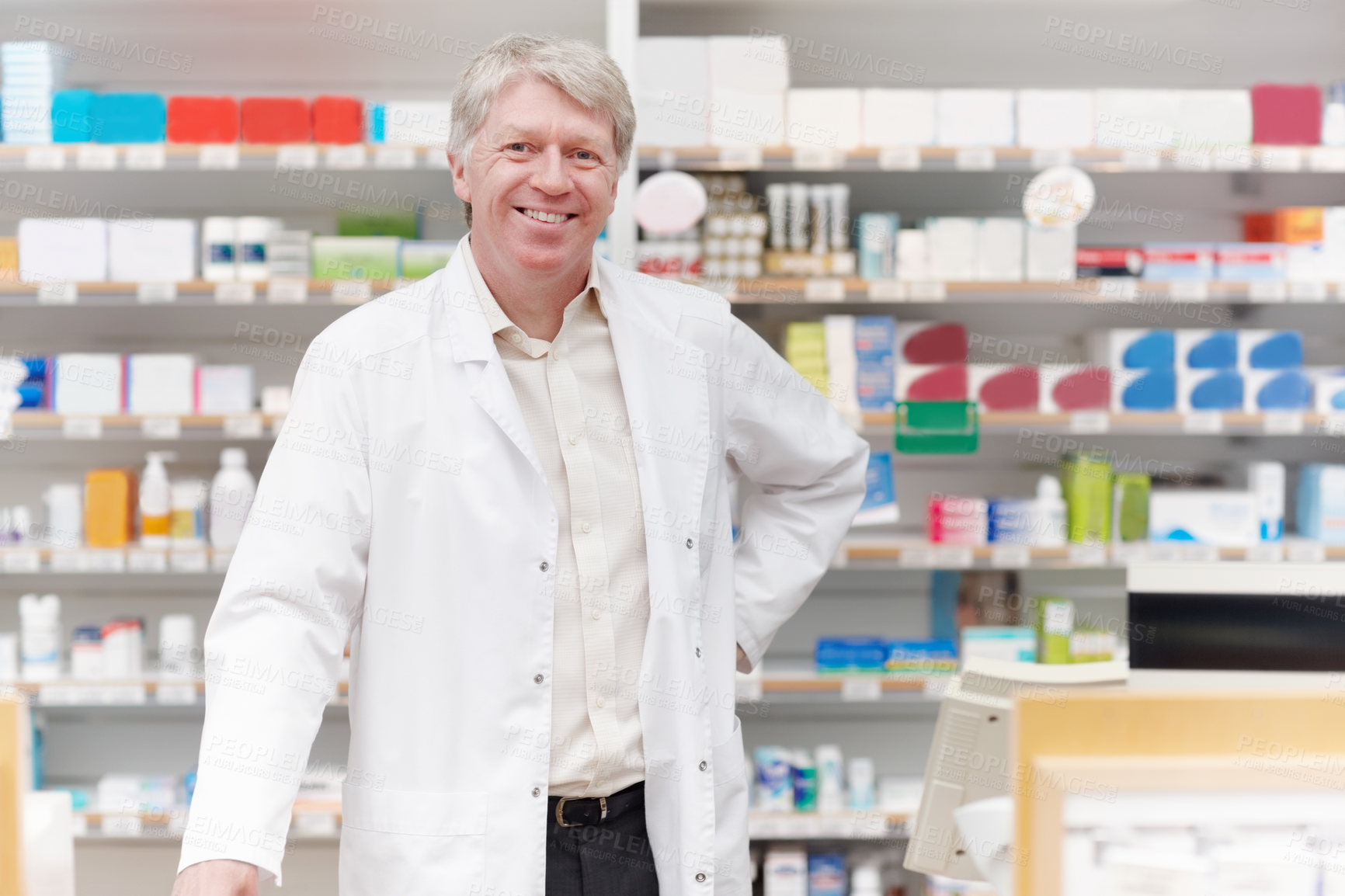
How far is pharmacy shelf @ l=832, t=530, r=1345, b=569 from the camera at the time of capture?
320 centimetres

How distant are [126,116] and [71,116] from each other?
0.14 meters

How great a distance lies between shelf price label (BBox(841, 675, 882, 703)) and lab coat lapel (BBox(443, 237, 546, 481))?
6.29 feet

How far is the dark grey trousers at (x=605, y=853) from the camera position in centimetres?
149

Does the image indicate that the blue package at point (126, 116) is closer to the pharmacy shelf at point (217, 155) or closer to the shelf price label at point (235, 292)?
the pharmacy shelf at point (217, 155)

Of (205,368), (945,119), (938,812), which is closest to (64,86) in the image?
(205,368)

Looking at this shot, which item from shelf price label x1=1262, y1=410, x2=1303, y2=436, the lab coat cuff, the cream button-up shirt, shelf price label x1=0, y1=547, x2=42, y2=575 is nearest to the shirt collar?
the cream button-up shirt

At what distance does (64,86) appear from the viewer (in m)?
3.43

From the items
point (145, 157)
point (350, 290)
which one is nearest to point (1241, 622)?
point (350, 290)

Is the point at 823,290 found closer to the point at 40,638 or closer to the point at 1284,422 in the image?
the point at 1284,422

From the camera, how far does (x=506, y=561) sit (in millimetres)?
1483

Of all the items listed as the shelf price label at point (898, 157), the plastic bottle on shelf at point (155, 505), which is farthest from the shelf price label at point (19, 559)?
the shelf price label at point (898, 157)

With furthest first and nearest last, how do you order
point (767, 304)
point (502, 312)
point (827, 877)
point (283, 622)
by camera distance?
point (767, 304)
point (827, 877)
point (502, 312)
point (283, 622)

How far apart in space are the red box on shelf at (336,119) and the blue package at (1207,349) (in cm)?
233

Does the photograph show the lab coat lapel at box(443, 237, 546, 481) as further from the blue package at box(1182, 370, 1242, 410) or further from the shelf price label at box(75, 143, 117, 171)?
the blue package at box(1182, 370, 1242, 410)
